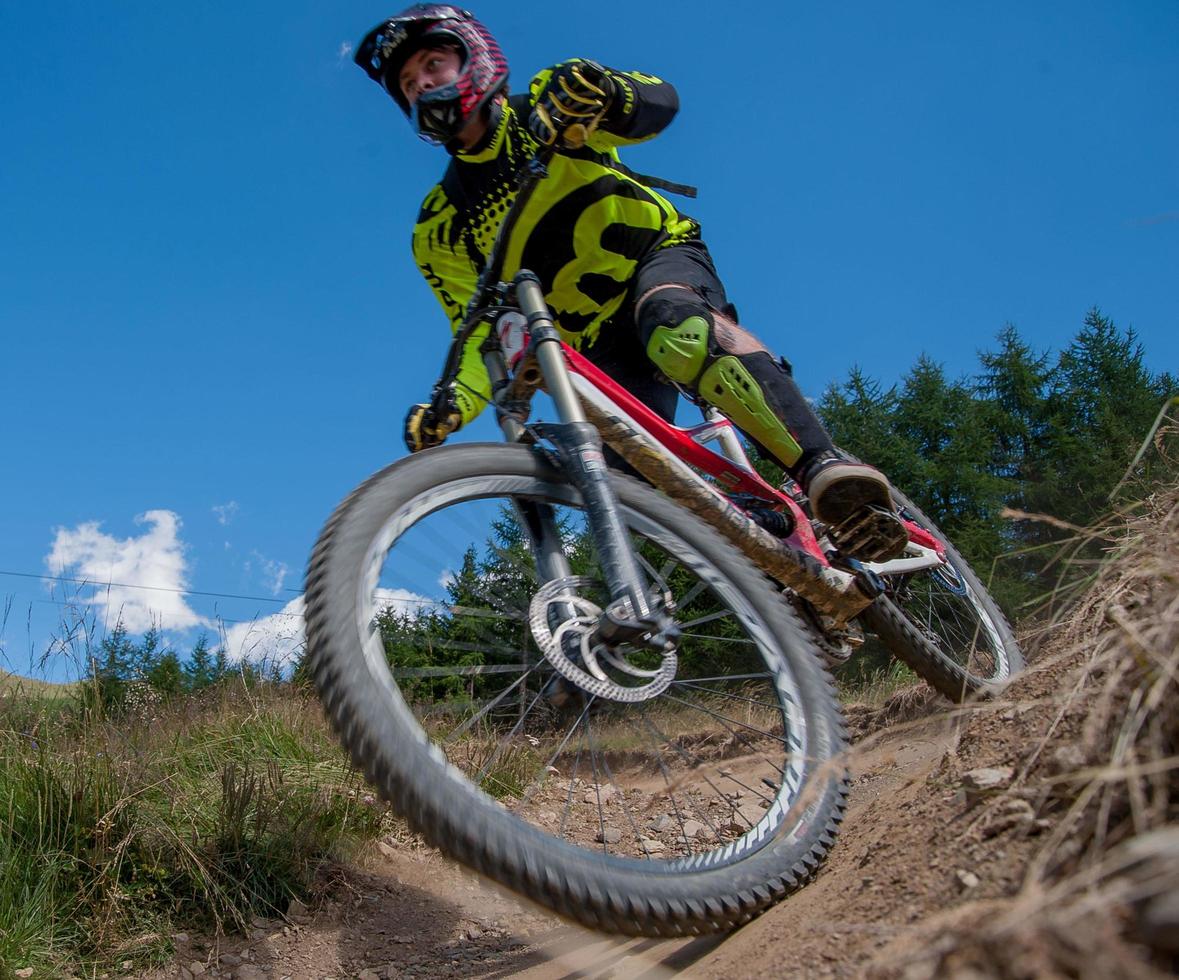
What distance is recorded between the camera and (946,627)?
3.99 metres

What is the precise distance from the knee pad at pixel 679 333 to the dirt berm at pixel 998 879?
54.7 inches

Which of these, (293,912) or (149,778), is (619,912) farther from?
(149,778)

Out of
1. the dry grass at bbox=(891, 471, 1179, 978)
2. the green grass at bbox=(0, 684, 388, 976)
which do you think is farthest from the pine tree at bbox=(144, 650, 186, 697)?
the dry grass at bbox=(891, 471, 1179, 978)

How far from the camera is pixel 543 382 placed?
2713 mm

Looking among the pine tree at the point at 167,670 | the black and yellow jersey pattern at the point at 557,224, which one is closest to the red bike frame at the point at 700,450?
the black and yellow jersey pattern at the point at 557,224

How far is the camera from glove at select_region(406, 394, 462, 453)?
2908 millimetres

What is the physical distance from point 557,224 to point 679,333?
0.66m

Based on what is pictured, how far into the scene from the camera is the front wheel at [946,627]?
3.56 m

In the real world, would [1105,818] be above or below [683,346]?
below

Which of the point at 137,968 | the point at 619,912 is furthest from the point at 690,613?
the point at 137,968

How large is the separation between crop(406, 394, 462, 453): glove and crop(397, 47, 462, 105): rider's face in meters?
1.08

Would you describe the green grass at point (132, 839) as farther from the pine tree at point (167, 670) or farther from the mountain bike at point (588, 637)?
the pine tree at point (167, 670)

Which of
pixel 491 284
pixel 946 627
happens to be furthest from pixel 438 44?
pixel 946 627

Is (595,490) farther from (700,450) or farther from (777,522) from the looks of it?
(777,522)
